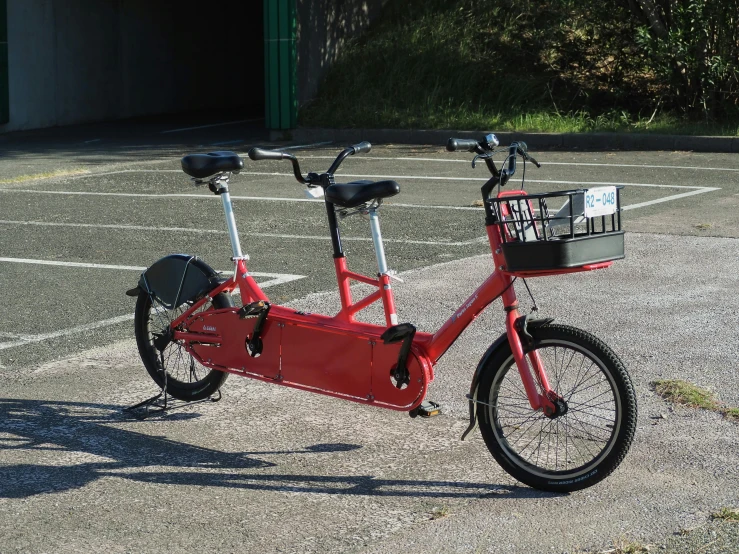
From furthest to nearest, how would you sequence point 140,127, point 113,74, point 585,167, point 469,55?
point 113,74
point 140,127
point 469,55
point 585,167

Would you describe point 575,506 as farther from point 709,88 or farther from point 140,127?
point 140,127

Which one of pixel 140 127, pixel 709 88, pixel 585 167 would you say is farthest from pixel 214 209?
pixel 140 127

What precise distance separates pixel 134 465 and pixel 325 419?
3.07 feet

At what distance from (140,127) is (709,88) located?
10712mm

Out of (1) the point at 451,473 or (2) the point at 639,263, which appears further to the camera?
(2) the point at 639,263

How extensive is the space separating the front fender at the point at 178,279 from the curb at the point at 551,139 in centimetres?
1245

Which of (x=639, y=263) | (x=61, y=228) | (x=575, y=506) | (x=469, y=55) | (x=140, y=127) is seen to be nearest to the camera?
(x=575, y=506)

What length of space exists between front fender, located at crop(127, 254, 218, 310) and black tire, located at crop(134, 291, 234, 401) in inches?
2.2

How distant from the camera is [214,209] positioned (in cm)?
1152

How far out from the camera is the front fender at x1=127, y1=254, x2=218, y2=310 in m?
A: 5.39

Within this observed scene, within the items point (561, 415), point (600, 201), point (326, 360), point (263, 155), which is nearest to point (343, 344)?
point (326, 360)

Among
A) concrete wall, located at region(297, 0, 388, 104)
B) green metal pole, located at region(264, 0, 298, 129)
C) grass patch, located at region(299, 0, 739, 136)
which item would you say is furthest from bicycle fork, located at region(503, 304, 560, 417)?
concrete wall, located at region(297, 0, 388, 104)

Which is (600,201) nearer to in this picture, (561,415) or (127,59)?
(561,415)

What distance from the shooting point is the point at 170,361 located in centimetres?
560
